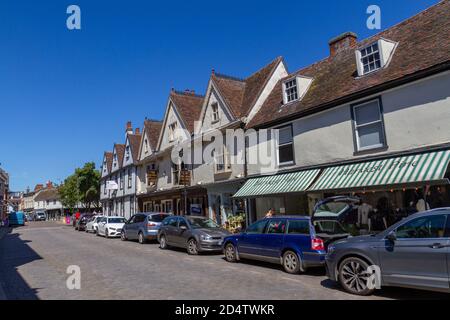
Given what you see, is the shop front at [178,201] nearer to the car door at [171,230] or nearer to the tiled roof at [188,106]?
the tiled roof at [188,106]

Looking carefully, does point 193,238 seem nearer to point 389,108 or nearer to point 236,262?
point 236,262

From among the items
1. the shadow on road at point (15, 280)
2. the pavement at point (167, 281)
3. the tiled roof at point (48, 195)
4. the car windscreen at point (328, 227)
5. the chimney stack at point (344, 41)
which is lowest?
the pavement at point (167, 281)

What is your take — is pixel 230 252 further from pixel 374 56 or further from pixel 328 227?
pixel 374 56

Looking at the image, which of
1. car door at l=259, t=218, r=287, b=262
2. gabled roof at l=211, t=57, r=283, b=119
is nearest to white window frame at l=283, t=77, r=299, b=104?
gabled roof at l=211, t=57, r=283, b=119

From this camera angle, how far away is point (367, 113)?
1345cm

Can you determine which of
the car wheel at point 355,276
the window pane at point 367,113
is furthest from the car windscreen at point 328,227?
the window pane at point 367,113

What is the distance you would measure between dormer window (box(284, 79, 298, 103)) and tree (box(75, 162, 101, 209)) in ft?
120

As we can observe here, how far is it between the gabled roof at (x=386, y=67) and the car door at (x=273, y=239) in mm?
6257

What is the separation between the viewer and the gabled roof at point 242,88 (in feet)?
67.2

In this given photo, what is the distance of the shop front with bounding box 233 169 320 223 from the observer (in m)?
14.6

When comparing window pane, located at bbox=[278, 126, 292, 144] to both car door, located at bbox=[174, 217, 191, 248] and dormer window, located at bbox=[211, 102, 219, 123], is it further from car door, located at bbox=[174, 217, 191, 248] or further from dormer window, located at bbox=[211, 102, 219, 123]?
car door, located at bbox=[174, 217, 191, 248]

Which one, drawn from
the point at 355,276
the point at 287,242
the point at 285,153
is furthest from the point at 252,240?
the point at 285,153

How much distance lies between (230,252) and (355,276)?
227 inches
